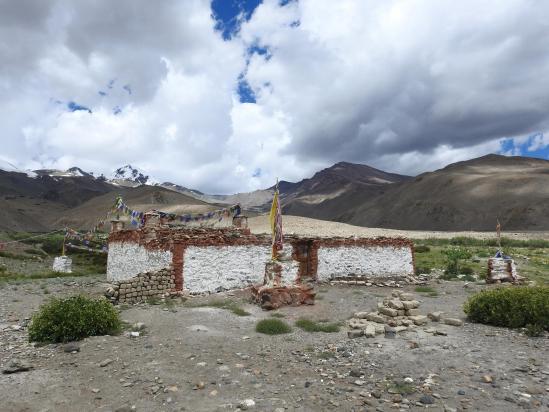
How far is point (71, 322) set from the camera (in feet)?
29.5

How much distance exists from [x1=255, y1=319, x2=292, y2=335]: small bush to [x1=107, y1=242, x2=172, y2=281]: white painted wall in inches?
241

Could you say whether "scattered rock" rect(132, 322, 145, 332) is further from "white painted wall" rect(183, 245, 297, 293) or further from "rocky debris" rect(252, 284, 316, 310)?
"white painted wall" rect(183, 245, 297, 293)

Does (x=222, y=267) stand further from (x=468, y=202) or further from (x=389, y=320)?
(x=468, y=202)

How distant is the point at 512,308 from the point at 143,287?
11.2 m

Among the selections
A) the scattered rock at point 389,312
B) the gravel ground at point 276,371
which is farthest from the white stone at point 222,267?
the scattered rock at point 389,312

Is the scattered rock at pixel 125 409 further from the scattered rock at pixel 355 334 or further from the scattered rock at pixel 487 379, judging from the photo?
the scattered rock at pixel 487 379

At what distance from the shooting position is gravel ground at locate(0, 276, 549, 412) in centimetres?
610

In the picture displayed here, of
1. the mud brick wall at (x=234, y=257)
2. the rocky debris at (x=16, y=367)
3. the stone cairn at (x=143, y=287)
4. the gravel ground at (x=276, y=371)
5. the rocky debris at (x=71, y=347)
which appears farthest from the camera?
the mud brick wall at (x=234, y=257)

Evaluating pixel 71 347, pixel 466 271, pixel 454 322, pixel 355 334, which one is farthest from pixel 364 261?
pixel 71 347

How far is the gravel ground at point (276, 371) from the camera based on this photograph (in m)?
6.10

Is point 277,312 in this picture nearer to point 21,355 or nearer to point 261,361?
point 261,361

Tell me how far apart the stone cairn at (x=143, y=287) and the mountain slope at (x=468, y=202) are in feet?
238

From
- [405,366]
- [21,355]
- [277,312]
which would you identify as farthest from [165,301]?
[405,366]

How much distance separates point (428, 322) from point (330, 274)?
819 cm
